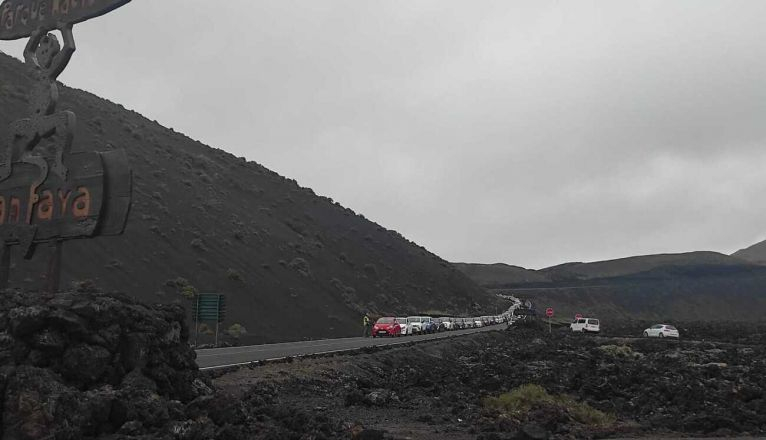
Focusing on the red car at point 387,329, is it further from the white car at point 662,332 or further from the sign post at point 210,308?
the white car at point 662,332

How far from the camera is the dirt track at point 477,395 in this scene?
11.3m

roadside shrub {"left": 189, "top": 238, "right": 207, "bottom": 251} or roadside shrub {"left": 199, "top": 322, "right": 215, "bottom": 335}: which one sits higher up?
roadside shrub {"left": 189, "top": 238, "right": 207, "bottom": 251}

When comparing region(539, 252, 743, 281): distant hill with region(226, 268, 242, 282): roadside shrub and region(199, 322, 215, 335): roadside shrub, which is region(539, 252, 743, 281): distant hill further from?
region(199, 322, 215, 335): roadside shrub

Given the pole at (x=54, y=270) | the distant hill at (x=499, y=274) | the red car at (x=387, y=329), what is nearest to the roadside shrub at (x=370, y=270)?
the red car at (x=387, y=329)

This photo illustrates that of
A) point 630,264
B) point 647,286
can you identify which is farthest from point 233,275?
point 630,264

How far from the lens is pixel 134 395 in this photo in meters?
8.52

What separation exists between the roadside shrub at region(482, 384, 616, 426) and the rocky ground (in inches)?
2.2

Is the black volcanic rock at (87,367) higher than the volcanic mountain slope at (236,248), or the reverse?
the volcanic mountain slope at (236,248)

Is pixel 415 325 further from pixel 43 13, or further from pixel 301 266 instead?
pixel 43 13

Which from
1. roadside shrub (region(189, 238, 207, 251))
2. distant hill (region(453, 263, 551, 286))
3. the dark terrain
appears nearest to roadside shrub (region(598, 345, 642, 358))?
roadside shrub (region(189, 238, 207, 251))

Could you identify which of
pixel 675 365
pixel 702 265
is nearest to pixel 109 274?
pixel 675 365

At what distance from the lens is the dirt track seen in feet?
37.1

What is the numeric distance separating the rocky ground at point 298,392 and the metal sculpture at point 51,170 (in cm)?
266

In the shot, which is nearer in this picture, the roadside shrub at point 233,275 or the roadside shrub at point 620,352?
the roadside shrub at point 620,352
